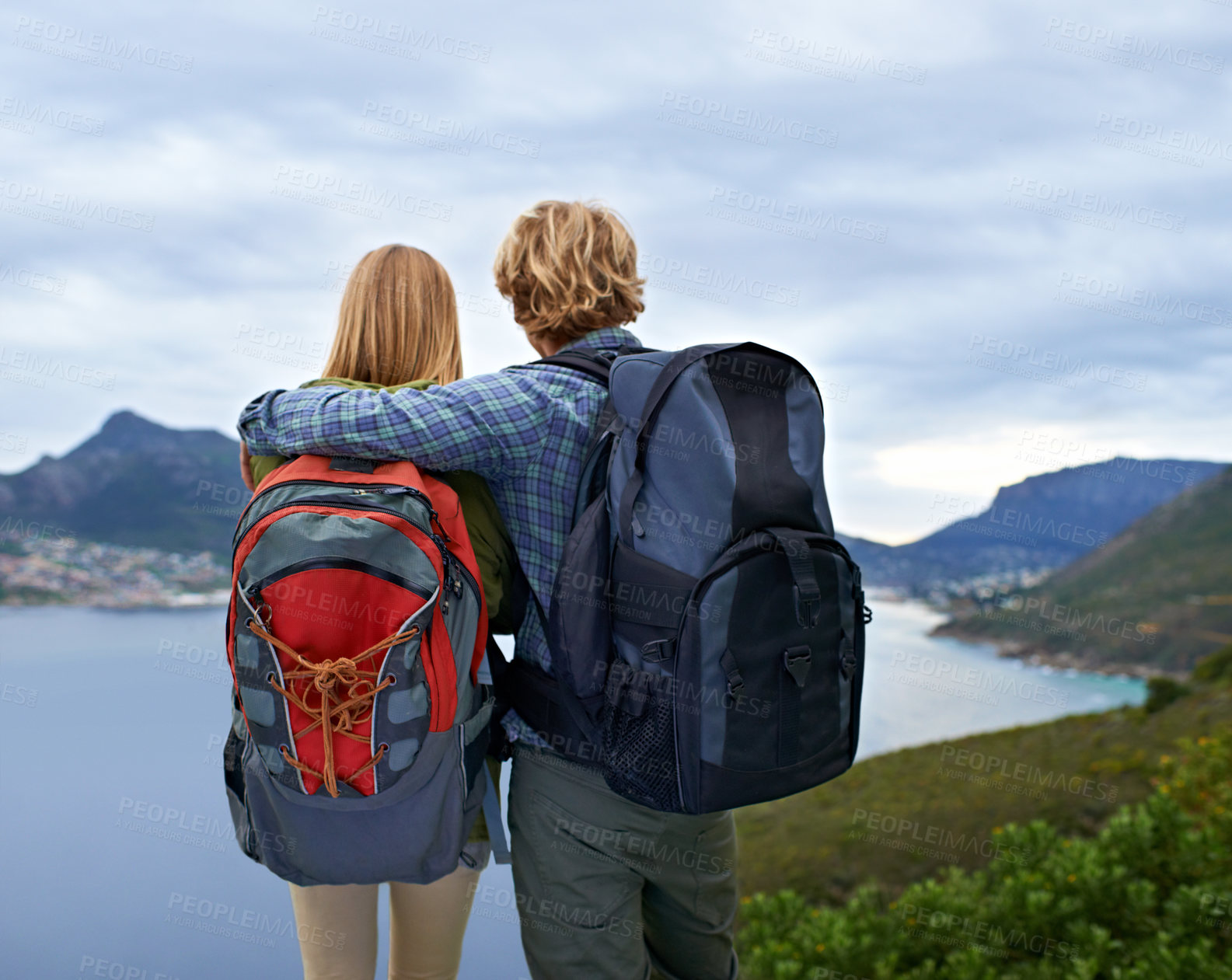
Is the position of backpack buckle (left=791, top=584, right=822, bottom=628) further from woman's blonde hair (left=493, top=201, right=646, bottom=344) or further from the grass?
the grass

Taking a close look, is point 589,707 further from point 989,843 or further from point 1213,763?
point 1213,763

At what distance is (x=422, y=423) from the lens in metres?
1.35

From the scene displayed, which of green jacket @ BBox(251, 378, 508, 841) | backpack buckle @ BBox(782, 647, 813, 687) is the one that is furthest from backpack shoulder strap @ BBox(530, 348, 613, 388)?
backpack buckle @ BBox(782, 647, 813, 687)

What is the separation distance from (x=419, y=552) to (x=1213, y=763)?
15.5 ft

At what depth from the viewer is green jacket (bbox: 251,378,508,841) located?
1532 mm

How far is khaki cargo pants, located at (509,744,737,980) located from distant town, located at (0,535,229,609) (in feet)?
10.7

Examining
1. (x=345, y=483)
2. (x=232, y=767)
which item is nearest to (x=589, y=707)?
(x=345, y=483)

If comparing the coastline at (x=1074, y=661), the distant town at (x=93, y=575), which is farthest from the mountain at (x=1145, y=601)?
the distant town at (x=93, y=575)

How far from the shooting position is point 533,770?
5.02 feet

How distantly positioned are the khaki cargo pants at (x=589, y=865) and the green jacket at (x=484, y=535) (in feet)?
0.45

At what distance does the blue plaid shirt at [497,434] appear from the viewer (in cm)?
135

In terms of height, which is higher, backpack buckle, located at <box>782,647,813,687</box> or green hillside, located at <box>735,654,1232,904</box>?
backpack buckle, located at <box>782,647,813,687</box>

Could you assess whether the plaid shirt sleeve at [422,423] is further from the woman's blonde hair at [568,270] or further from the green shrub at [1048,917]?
the green shrub at [1048,917]

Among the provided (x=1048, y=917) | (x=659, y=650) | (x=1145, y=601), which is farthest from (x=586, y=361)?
(x=1145, y=601)
